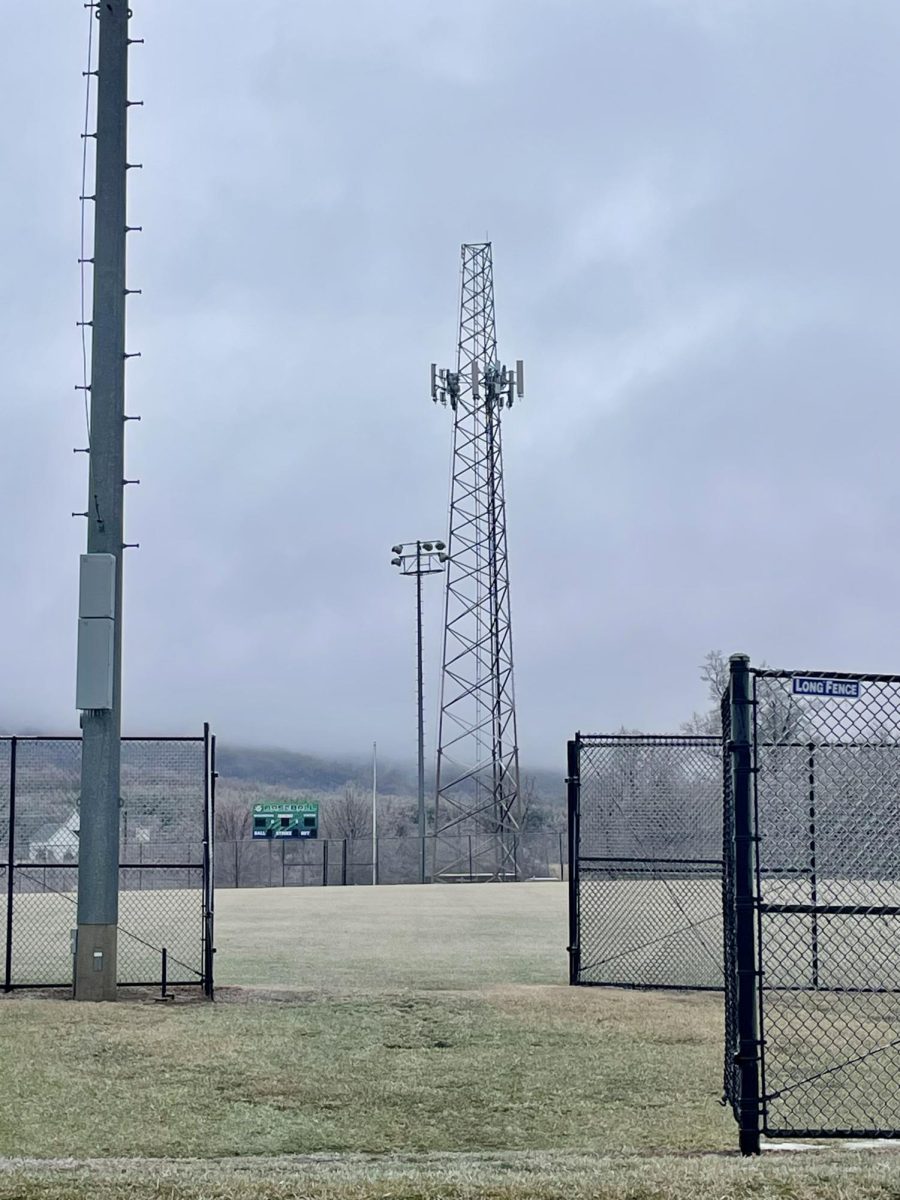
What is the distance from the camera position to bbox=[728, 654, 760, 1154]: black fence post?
272 inches

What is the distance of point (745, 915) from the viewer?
698cm

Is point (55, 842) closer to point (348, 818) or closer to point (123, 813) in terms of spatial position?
point (123, 813)

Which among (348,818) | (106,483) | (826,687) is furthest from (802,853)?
(348,818)

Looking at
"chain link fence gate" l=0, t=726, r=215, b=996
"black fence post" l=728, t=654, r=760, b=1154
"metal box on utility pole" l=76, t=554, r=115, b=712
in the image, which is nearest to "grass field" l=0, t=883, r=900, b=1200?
"black fence post" l=728, t=654, r=760, b=1154

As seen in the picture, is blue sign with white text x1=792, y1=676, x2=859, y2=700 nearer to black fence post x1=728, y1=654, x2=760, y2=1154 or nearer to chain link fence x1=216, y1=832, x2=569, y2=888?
black fence post x1=728, y1=654, x2=760, y2=1154

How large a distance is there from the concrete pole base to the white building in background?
1739mm

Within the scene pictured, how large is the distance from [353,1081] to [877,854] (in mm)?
3729

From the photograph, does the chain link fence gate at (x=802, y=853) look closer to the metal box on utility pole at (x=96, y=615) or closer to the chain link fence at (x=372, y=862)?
the metal box on utility pole at (x=96, y=615)

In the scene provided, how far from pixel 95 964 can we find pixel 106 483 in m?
4.42

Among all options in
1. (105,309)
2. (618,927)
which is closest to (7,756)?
(105,309)

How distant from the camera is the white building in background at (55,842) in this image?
1434 cm

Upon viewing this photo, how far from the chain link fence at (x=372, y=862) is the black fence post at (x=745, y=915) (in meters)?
45.2

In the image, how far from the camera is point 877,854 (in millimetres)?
8148

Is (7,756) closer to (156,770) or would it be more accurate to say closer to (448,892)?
(156,770)
